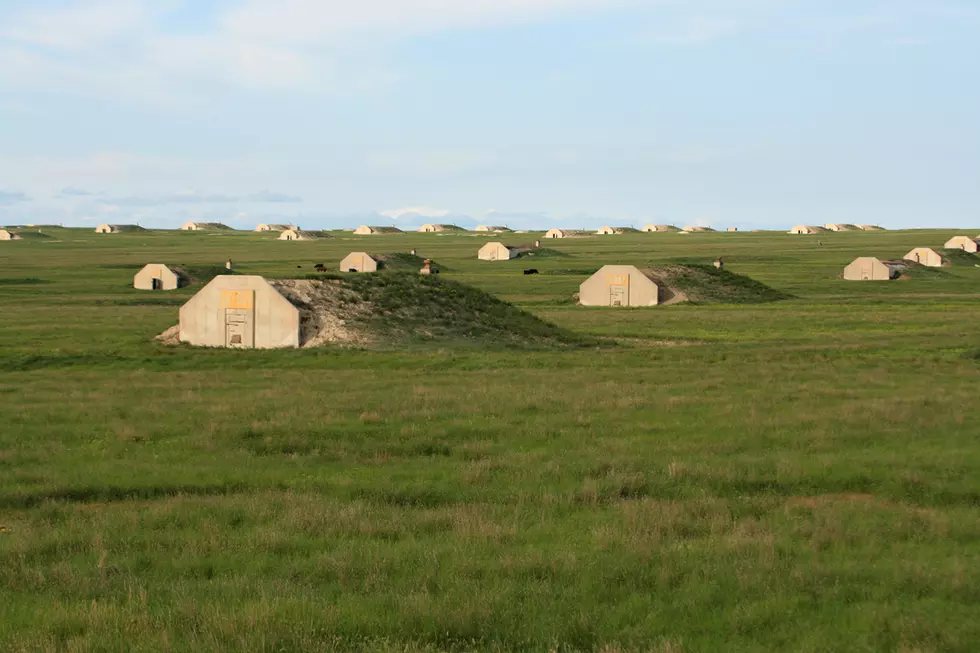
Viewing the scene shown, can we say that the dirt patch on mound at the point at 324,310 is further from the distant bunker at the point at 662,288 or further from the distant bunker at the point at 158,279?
the distant bunker at the point at 158,279

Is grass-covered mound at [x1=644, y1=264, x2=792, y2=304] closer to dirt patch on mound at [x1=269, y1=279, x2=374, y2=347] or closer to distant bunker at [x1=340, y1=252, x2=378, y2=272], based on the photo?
dirt patch on mound at [x1=269, y1=279, x2=374, y2=347]

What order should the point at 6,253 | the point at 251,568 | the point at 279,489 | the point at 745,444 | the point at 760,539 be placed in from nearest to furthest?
the point at 251,568 → the point at 760,539 → the point at 279,489 → the point at 745,444 → the point at 6,253

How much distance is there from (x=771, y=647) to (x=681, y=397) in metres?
19.0

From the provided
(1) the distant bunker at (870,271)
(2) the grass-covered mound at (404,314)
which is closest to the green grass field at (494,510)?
(2) the grass-covered mound at (404,314)

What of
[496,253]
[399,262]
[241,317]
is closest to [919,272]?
[399,262]

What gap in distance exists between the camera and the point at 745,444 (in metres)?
20.5

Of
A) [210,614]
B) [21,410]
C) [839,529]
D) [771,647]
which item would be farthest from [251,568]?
[21,410]

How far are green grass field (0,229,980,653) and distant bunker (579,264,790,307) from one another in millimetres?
48613

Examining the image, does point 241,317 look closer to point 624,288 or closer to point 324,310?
point 324,310

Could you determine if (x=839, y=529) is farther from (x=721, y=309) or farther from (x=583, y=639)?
(x=721, y=309)

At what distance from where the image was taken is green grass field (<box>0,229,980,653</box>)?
9.46m

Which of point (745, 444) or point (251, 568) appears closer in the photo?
point (251, 568)

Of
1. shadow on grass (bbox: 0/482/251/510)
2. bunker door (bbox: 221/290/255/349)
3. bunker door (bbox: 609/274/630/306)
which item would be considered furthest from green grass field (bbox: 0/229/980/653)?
bunker door (bbox: 609/274/630/306)

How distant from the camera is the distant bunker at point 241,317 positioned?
160ft
